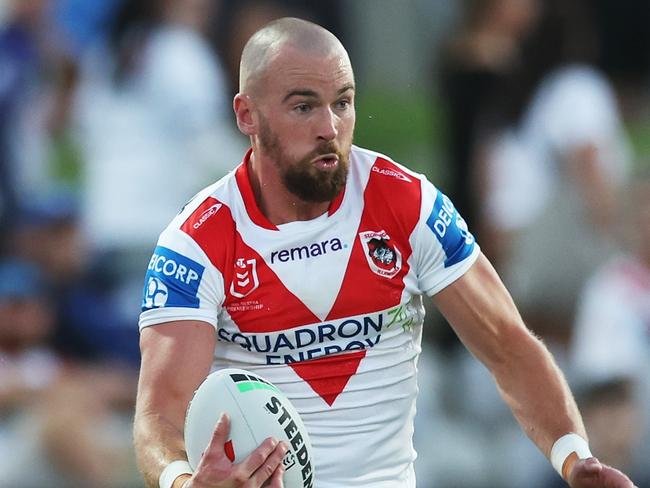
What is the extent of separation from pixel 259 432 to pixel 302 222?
94cm

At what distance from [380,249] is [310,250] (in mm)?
255

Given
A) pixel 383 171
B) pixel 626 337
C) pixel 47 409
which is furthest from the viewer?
pixel 626 337

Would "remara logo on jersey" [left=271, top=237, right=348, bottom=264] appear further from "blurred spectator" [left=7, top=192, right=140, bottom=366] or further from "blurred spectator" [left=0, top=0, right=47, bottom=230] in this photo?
"blurred spectator" [left=0, top=0, right=47, bottom=230]

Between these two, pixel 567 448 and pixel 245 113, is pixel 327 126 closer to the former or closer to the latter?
pixel 245 113

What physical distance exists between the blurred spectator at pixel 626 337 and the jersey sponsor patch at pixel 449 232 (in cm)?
414

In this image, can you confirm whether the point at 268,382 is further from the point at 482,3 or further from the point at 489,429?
the point at 482,3

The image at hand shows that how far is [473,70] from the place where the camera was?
11000mm

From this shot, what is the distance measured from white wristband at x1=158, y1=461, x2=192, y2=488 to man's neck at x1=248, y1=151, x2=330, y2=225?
38.2 inches

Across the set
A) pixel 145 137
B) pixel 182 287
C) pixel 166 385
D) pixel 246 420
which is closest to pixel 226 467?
pixel 246 420

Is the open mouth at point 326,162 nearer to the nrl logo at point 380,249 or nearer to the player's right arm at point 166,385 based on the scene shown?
the nrl logo at point 380,249

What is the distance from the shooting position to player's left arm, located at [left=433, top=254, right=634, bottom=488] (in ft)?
19.0

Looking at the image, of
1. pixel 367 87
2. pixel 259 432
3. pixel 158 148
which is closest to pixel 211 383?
pixel 259 432

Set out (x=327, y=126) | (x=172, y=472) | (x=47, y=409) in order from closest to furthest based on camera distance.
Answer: (x=172, y=472) < (x=327, y=126) < (x=47, y=409)

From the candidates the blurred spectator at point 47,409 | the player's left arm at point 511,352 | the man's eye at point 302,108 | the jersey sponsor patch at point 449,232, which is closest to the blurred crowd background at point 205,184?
the blurred spectator at point 47,409
